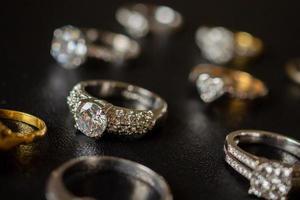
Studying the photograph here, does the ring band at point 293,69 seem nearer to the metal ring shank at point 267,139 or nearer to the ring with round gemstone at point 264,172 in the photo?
the metal ring shank at point 267,139

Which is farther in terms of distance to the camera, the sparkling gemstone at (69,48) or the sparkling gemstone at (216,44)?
the sparkling gemstone at (216,44)

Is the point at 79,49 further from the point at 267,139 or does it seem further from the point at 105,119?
the point at 267,139

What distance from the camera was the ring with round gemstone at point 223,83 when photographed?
5.57 feet

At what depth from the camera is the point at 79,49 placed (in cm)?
186

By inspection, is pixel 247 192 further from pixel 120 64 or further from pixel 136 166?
pixel 120 64

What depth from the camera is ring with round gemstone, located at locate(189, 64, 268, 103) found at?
1.70 m

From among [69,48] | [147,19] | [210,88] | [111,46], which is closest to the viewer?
[210,88]

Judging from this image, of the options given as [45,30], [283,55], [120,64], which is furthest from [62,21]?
[283,55]

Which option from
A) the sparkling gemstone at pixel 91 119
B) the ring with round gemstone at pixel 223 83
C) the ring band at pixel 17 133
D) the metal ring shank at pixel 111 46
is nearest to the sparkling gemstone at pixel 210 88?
the ring with round gemstone at pixel 223 83

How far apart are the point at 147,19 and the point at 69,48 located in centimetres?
72

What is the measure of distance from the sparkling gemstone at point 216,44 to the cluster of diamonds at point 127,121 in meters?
0.82

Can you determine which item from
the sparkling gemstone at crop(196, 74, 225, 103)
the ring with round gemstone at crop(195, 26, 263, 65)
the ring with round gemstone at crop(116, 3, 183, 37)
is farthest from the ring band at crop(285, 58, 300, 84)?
the ring with round gemstone at crop(116, 3, 183, 37)

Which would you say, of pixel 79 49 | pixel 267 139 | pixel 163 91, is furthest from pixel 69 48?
pixel 267 139

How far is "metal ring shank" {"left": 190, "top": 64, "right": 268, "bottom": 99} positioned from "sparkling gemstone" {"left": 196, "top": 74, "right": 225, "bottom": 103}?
39 millimetres
